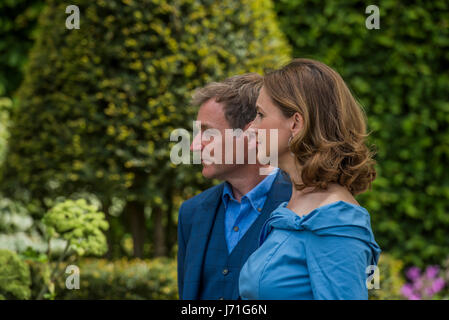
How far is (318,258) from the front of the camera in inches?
55.5

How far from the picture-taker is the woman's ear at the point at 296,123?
1580 millimetres

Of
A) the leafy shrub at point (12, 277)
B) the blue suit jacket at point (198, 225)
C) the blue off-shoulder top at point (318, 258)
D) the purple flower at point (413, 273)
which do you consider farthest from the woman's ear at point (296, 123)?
the purple flower at point (413, 273)

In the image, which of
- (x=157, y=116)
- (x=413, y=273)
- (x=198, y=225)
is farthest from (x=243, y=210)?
(x=413, y=273)

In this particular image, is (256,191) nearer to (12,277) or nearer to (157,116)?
(12,277)

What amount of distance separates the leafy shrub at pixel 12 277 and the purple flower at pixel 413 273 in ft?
12.1

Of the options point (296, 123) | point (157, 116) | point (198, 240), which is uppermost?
point (157, 116)

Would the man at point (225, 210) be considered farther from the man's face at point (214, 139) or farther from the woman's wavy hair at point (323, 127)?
the woman's wavy hair at point (323, 127)

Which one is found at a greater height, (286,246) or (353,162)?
(353,162)

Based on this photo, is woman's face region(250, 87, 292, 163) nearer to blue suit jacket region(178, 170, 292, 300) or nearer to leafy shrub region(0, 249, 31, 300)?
blue suit jacket region(178, 170, 292, 300)

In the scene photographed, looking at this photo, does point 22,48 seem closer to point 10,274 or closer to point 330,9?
point 330,9

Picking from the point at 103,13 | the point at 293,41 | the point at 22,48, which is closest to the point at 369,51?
the point at 293,41

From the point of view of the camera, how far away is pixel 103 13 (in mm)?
4266

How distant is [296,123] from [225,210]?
2.37 ft

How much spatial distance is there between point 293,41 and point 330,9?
54cm
